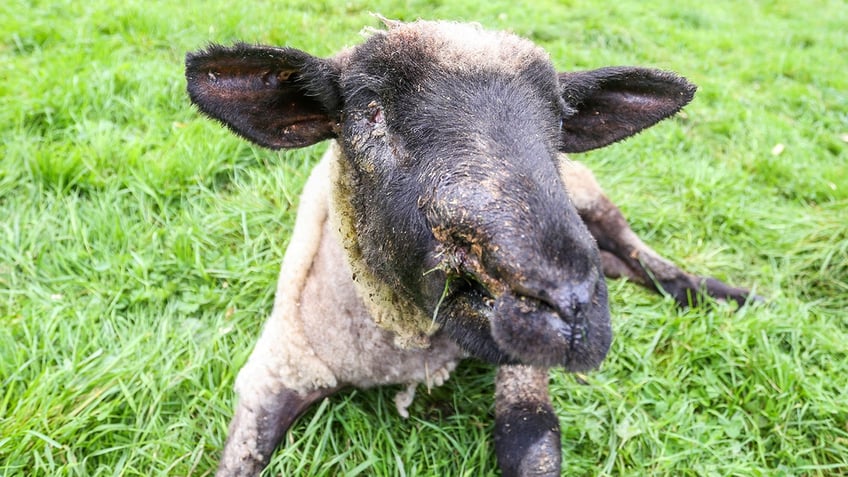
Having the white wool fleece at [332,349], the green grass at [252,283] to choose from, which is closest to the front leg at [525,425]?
the green grass at [252,283]

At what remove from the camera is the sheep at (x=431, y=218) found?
1.60m

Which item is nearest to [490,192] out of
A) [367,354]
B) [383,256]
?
[383,256]

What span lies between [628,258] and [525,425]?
176 cm

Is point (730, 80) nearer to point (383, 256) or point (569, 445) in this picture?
point (569, 445)

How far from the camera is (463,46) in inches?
83.6

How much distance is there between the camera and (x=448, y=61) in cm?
205

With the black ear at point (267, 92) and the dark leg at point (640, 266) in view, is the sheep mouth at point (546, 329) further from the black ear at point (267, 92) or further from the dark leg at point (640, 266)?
the dark leg at point (640, 266)

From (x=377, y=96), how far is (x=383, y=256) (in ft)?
1.87

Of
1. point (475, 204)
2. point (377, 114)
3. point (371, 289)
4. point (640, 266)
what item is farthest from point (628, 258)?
point (475, 204)

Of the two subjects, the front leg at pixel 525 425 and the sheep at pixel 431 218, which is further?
the front leg at pixel 525 425

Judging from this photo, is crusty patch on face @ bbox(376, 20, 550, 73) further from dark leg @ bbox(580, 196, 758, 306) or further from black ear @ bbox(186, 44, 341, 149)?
dark leg @ bbox(580, 196, 758, 306)

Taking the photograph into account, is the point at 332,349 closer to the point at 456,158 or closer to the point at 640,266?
the point at 456,158

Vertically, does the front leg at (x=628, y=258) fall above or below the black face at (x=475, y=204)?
below

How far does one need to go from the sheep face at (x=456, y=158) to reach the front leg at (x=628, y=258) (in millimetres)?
1292
